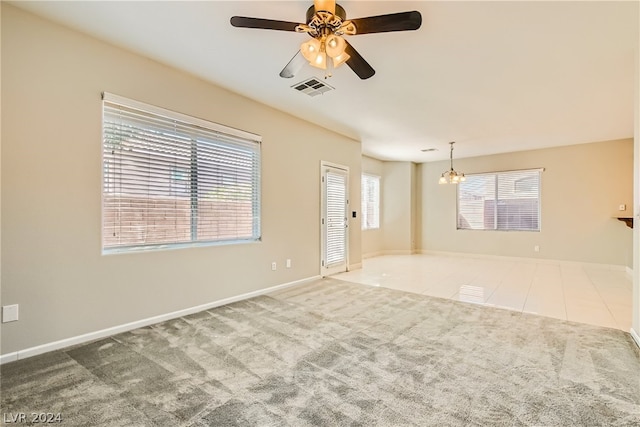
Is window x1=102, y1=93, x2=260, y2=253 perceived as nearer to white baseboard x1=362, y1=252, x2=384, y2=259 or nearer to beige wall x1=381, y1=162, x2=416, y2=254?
white baseboard x1=362, y1=252, x2=384, y2=259

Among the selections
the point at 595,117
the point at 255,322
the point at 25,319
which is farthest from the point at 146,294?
the point at 595,117

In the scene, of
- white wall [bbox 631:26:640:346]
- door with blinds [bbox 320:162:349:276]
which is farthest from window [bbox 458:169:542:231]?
white wall [bbox 631:26:640:346]

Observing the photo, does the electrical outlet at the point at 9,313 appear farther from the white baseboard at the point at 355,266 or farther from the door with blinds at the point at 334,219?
the white baseboard at the point at 355,266

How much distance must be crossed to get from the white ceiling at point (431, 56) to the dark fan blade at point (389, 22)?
40cm

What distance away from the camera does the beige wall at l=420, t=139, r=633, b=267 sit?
5.85 meters

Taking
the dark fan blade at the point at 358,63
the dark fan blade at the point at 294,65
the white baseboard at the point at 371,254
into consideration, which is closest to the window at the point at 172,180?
the dark fan blade at the point at 294,65

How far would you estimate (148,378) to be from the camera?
2.04 metres

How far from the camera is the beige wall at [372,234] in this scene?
306 inches

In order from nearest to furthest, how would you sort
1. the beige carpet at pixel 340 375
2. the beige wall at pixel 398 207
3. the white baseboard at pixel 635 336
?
the beige carpet at pixel 340 375, the white baseboard at pixel 635 336, the beige wall at pixel 398 207

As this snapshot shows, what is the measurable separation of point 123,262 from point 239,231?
138 centimetres

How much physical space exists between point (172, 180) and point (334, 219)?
9.91ft

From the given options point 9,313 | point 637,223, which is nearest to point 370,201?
point 637,223

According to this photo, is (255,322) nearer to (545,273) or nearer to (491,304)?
(491,304)

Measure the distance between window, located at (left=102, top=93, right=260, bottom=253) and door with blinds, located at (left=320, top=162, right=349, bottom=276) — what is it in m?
1.51
